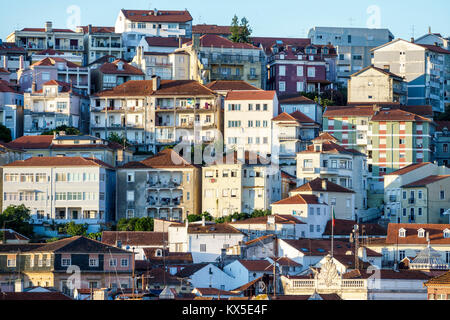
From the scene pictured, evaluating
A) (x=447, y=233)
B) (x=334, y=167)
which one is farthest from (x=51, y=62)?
(x=447, y=233)

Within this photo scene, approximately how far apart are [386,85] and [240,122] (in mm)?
19286

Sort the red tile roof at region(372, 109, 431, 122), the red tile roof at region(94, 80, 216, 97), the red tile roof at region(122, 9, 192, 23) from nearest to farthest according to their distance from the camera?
the red tile roof at region(372, 109, 431, 122)
the red tile roof at region(94, 80, 216, 97)
the red tile roof at region(122, 9, 192, 23)

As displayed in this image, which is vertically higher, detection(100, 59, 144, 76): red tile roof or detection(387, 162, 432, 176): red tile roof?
detection(100, 59, 144, 76): red tile roof

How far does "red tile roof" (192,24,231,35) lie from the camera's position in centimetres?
12950

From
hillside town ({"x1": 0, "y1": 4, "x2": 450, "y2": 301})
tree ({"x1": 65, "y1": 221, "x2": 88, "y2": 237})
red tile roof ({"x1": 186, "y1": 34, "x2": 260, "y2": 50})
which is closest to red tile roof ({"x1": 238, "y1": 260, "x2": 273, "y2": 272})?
hillside town ({"x1": 0, "y1": 4, "x2": 450, "y2": 301})

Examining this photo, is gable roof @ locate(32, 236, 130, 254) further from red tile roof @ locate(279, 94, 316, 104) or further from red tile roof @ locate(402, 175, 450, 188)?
red tile roof @ locate(279, 94, 316, 104)

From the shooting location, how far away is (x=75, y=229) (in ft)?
258

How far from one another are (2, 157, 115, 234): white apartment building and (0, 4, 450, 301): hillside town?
12 cm

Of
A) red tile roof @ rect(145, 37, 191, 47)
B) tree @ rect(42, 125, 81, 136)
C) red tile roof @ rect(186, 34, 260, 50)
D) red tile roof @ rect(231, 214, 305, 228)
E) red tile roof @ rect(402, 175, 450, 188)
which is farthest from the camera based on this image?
red tile roof @ rect(145, 37, 191, 47)

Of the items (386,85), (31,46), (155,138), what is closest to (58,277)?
(155,138)

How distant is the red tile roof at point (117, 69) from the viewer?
107438mm

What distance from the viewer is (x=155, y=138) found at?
320 ft

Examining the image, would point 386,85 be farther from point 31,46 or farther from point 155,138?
point 31,46

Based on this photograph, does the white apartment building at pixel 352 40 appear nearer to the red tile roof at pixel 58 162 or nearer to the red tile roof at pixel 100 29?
the red tile roof at pixel 100 29
